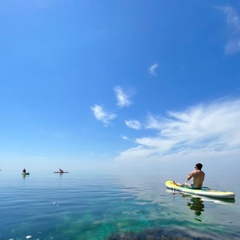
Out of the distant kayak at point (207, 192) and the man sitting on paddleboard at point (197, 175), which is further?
the man sitting on paddleboard at point (197, 175)

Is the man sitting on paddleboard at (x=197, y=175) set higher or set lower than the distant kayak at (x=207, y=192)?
higher

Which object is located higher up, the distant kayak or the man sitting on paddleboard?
the man sitting on paddleboard

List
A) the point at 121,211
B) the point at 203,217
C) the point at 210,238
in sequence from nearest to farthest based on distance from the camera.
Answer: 1. the point at 210,238
2. the point at 203,217
3. the point at 121,211

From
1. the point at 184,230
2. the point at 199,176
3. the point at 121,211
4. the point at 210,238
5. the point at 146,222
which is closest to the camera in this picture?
the point at 210,238

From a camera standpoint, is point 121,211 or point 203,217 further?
point 121,211

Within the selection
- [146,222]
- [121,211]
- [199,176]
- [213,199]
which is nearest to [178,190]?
[199,176]

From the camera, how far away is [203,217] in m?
11.7

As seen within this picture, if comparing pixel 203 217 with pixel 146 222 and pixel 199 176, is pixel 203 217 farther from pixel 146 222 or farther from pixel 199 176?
pixel 199 176

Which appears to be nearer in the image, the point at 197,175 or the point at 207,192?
the point at 207,192

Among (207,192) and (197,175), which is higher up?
(197,175)

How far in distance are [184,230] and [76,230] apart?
4.65 meters

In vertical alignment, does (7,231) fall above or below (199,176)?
below

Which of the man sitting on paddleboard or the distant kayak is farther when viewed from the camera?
the man sitting on paddleboard

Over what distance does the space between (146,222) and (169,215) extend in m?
2.18
